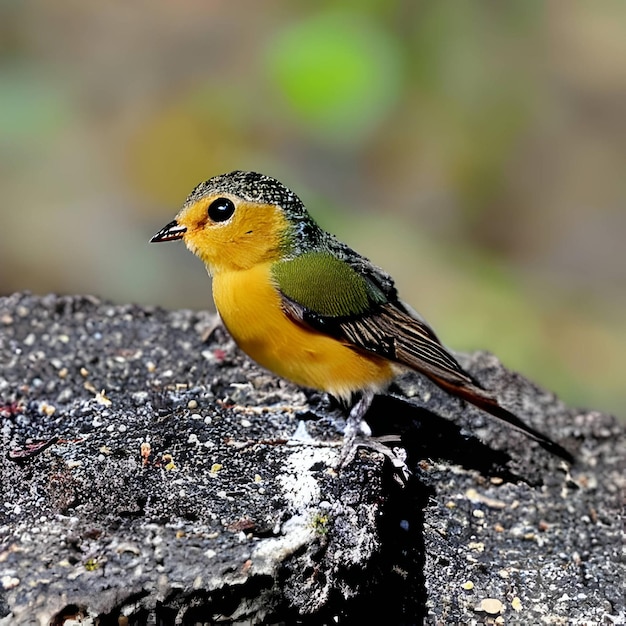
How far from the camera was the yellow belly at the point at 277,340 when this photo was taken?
13.4 feet

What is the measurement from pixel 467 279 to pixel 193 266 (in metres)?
2.28

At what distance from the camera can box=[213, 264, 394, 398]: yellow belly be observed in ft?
13.4

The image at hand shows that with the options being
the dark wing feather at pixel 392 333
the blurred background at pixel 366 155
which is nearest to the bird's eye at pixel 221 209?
the dark wing feather at pixel 392 333

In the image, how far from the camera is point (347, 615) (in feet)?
12.2

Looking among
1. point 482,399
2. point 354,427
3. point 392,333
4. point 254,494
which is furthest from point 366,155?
point 254,494

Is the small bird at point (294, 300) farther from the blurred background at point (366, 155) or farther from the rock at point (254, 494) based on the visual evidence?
the blurred background at point (366, 155)

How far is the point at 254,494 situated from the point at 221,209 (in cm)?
119

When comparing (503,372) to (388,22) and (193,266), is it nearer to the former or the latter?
(193,266)

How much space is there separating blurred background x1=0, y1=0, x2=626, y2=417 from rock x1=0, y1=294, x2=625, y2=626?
92.3 inches

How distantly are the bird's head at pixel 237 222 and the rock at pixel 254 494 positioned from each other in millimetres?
771

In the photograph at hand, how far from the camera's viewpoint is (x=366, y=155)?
8.77 m

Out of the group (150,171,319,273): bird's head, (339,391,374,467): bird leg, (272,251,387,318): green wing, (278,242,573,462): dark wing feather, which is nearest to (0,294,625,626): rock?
(339,391,374,467): bird leg

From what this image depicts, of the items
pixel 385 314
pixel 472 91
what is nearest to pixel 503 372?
pixel 385 314

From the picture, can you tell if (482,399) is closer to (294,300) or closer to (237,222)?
(294,300)
